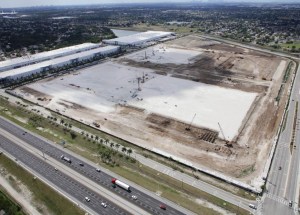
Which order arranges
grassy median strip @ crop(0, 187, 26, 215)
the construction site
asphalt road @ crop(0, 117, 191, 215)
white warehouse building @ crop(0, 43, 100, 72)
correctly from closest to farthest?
grassy median strip @ crop(0, 187, 26, 215)
asphalt road @ crop(0, 117, 191, 215)
the construction site
white warehouse building @ crop(0, 43, 100, 72)

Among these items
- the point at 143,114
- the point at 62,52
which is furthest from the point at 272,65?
the point at 62,52

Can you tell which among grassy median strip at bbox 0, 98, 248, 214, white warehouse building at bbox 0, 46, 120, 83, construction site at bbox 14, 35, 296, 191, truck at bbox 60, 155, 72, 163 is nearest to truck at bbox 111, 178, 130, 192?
grassy median strip at bbox 0, 98, 248, 214

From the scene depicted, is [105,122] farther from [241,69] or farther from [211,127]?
[241,69]

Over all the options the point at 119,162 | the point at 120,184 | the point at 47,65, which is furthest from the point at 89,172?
the point at 47,65

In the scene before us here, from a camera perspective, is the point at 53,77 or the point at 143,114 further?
the point at 53,77

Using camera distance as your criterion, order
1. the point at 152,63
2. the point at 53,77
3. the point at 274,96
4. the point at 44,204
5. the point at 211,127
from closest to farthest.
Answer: the point at 44,204
the point at 211,127
the point at 274,96
the point at 53,77
the point at 152,63

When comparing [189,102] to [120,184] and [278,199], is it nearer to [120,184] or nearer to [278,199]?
[120,184]

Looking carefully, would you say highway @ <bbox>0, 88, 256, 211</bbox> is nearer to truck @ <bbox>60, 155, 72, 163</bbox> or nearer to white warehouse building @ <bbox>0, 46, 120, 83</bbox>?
truck @ <bbox>60, 155, 72, 163</bbox>
